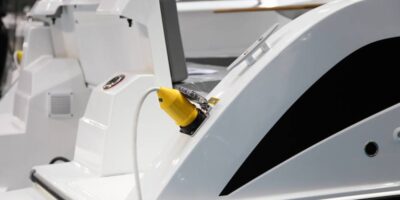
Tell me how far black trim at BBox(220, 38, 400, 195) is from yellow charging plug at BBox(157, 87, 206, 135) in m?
0.14

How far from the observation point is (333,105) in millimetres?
1504

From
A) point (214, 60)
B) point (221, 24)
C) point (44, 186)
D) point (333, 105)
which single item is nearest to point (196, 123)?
point (333, 105)

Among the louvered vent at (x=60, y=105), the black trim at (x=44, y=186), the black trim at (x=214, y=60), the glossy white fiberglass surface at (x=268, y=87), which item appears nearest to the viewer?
the glossy white fiberglass surface at (x=268, y=87)

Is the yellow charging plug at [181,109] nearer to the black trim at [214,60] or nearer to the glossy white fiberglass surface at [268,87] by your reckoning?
the glossy white fiberglass surface at [268,87]

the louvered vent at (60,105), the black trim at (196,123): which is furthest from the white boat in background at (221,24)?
the black trim at (196,123)

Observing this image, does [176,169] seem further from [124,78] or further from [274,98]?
[124,78]

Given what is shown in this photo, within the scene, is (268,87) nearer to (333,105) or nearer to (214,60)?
(333,105)

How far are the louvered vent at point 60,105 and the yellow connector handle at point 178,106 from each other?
1.30 m

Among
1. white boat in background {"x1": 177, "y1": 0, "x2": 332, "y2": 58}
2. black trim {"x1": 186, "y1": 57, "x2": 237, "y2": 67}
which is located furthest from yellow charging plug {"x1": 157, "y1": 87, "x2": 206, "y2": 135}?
white boat in background {"x1": 177, "y1": 0, "x2": 332, "y2": 58}

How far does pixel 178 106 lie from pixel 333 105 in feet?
1.15

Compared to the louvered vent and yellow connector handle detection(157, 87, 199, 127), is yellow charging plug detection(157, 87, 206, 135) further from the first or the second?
the louvered vent

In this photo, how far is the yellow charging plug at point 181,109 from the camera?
1.44 metres

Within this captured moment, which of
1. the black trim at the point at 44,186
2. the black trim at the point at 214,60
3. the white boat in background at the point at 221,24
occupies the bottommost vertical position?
the black trim at the point at 44,186

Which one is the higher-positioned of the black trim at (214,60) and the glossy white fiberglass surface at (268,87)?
the glossy white fiberglass surface at (268,87)
